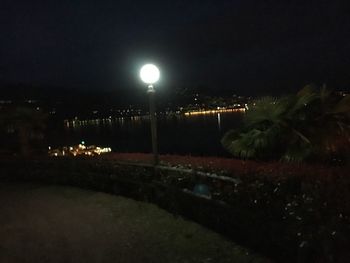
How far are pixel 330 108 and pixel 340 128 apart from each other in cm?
52

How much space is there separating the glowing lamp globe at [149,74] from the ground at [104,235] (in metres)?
2.72

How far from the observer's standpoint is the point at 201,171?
349 inches

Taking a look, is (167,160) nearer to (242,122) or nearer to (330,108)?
(242,122)

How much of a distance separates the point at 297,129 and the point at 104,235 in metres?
4.52

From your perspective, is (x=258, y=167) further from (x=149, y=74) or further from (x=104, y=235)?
(x=149, y=74)

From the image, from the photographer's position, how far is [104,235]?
27.5 ft

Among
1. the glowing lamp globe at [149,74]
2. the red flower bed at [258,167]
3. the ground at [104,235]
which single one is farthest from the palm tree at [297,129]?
the ground at [104,235]

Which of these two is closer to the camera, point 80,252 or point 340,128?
point 80,252

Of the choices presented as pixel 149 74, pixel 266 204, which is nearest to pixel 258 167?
pixel 266 204

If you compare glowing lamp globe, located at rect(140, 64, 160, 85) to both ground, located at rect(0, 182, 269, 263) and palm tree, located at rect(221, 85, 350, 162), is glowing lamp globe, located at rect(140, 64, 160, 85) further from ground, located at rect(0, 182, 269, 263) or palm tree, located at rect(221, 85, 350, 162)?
ground, located at rect(0, 182, 269, 263)

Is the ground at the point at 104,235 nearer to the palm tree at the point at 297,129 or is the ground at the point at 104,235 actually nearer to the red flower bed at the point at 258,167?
the red flower bed at the point at 258,167

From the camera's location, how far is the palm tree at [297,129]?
389 inches

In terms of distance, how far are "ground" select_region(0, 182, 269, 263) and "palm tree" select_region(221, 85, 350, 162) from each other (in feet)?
7.68

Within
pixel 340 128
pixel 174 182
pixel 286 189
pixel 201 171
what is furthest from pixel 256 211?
pixel 340 128
